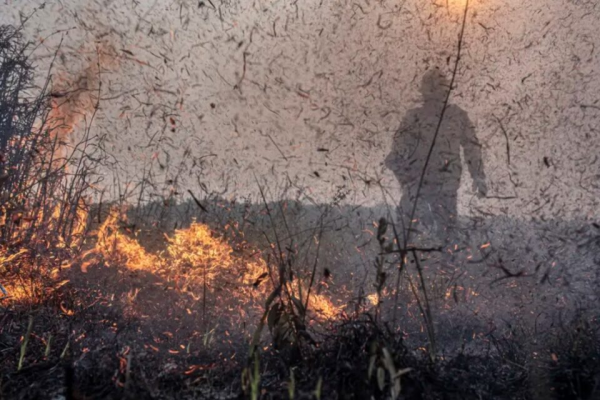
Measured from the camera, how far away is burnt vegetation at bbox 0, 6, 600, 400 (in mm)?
2088

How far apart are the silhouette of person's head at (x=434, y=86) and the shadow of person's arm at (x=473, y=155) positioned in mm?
195

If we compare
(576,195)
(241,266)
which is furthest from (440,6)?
(241,266)

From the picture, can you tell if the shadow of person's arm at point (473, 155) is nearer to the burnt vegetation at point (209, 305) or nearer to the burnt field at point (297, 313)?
the burnt field at point (297, 313)

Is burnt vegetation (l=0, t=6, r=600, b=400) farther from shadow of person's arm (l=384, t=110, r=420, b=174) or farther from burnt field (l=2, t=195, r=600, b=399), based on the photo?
shadow of person's arm (l=384, t=110, r=420, b=174)

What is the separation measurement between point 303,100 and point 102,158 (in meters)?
1.21

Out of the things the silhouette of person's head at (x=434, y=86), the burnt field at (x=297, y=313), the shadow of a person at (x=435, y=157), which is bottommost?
the burnt field at (x=297, y=313)

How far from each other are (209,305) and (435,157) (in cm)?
163

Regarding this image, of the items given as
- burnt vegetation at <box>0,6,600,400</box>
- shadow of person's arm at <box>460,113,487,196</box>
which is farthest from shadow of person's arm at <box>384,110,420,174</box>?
burnt vegetation at <box>0,6,600,400</box>

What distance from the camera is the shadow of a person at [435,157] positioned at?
11.0 feet

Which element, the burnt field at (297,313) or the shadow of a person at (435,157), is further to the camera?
the shadow of a person at (435,157)

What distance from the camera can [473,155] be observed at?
11.0 ft

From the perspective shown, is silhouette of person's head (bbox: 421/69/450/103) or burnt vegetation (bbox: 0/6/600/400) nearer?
burnt vegetation (bbox: 0/6/600/400)

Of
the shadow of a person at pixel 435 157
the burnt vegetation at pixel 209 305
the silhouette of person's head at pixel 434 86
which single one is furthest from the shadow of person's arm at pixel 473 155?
the burnt vegetation at pixel 209 305

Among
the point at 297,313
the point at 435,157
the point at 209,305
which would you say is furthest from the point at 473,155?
the point at 209,305
